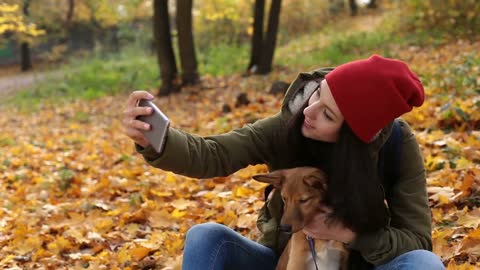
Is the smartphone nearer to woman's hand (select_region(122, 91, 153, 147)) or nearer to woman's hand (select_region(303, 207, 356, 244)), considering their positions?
woman's hand (select_region(122, 91, 153, 147))

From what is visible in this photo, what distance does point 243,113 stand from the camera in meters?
10.3

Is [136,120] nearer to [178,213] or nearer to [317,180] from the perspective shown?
[317,180]

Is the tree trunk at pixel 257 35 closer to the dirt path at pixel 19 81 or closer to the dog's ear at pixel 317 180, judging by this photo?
the dirt path at pixel 19 81

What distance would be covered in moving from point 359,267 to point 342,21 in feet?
90.3

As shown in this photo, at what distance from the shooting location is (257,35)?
53.8 feet

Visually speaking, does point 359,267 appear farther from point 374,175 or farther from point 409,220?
point 374,175

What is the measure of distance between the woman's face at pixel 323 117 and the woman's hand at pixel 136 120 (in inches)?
28.7

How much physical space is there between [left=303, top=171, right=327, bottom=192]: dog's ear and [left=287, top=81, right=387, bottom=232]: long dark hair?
0.03m

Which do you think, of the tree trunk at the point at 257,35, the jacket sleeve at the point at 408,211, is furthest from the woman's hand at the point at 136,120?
the tree trunk at the point at 257,35

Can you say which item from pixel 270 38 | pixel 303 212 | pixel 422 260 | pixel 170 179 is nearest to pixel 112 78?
pixel 270 38

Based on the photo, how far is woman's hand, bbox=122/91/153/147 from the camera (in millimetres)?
2535

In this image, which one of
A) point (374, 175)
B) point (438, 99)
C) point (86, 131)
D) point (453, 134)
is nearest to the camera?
point (374, 175)

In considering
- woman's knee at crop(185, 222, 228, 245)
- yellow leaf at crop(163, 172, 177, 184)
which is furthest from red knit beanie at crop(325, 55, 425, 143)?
yellow leaf at crop(163, 172, 177, 184)

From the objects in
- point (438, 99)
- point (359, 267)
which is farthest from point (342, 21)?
point (359, 267)
